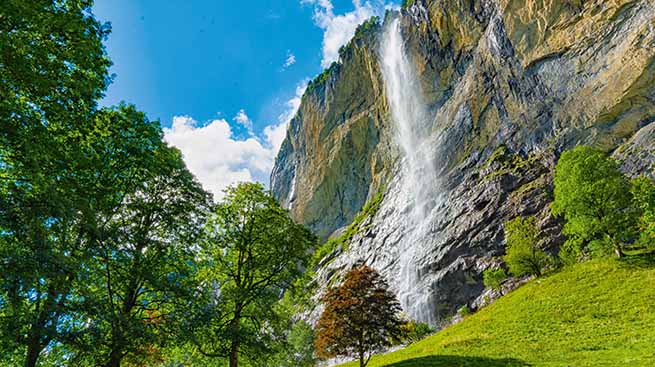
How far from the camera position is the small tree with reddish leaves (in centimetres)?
2177

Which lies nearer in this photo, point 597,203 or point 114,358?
point 114,358

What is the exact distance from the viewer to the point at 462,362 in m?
17.7

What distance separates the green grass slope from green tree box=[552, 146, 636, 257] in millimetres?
2086

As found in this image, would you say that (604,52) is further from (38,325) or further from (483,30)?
(38,325)

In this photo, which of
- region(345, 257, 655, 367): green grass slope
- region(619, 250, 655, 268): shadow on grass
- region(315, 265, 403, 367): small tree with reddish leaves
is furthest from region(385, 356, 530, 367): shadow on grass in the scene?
region(619, 250, 655, 268): shadow on grass

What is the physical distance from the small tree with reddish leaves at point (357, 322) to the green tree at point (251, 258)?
337 centimetres

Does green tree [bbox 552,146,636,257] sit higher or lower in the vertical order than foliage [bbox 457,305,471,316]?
higher

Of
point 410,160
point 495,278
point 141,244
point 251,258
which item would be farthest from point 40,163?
point 410,160

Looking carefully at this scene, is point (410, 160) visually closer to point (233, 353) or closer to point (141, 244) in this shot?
point (233, 353)

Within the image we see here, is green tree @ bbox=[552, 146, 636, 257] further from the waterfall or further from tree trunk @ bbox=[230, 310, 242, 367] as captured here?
tree trunk @ bbox=[230, 310, 242, 367]

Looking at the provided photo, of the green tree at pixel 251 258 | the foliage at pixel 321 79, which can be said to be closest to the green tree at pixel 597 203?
the green tree at pixel 251 258

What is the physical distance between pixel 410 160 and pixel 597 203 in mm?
51840

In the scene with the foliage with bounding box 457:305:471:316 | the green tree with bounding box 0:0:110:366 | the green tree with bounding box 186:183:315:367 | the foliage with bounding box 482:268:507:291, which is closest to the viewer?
the green tree with bounding box 0:0:110:366

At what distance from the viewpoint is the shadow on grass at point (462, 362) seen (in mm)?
16047
